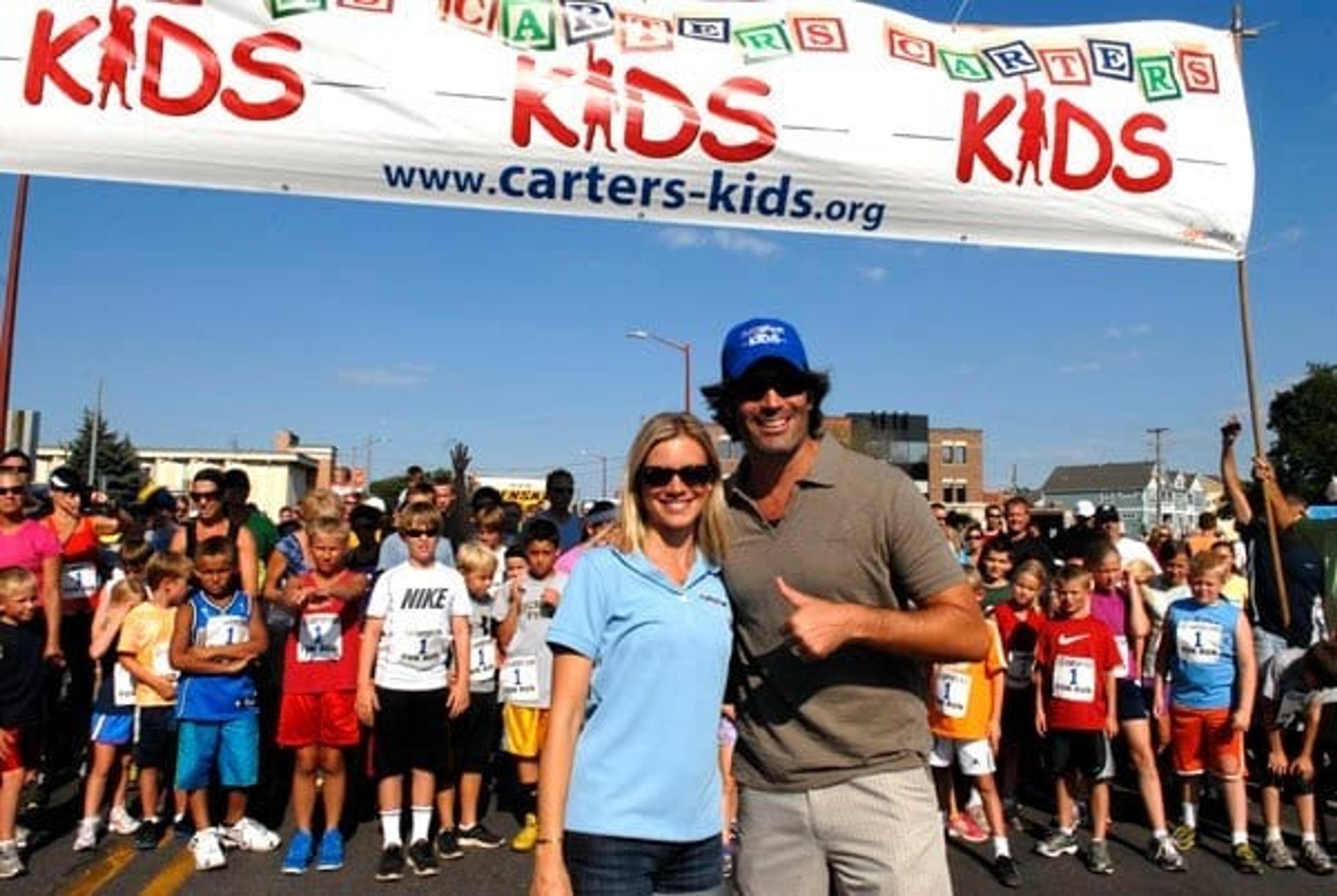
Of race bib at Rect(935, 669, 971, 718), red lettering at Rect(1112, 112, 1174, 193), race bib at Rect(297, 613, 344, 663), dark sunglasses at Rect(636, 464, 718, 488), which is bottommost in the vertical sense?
race bib at Rect(935, 669, 971, 718)

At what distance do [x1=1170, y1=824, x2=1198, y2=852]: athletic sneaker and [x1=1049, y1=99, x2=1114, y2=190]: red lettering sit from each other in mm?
3612

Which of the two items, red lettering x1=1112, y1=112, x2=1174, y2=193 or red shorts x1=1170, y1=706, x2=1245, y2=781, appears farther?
red shorts x1=1170, y1=706, x2=1245, y2=781

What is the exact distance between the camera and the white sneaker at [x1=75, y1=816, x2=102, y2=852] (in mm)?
5227

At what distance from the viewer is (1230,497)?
5.84 m

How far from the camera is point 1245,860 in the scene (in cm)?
525

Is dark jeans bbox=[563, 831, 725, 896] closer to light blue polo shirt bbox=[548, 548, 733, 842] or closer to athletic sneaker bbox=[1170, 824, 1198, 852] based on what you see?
light blue polo shirt bbox=[548, 548, 733, 842]

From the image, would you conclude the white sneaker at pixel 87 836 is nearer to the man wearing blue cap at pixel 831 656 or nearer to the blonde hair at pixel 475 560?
the blonde hair at pixel 475 560

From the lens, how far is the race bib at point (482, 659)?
5852 millimetres

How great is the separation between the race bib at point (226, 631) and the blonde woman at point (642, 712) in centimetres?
375

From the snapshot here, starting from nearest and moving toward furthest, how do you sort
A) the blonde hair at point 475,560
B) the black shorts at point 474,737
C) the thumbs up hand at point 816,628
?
the thumbs up hand at point 816,628 < the black shorts at point 474,737 < the blonde hair at point 475,560

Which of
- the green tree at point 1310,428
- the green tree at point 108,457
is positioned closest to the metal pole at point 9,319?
the green tree at point 108,457

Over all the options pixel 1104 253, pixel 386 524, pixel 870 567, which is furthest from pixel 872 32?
pixel 386 524

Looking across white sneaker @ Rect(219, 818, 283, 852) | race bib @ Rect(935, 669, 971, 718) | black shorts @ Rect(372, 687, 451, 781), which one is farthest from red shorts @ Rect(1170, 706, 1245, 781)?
white sneaker @ Rect(219, 818, 283, 852)

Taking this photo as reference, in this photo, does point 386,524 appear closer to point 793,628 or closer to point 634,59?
point 634,59
